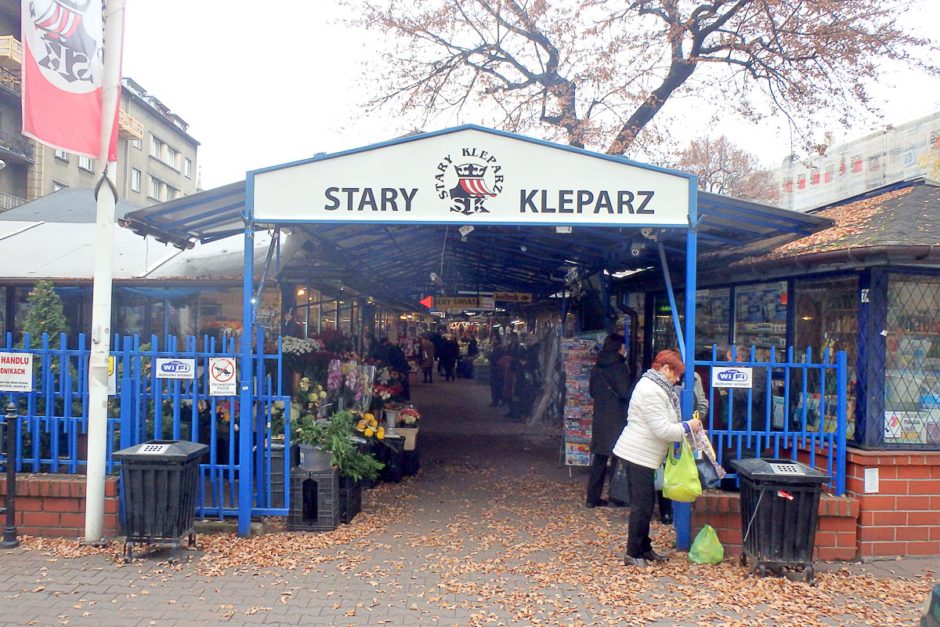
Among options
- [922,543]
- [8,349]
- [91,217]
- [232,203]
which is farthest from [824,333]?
[91,217]

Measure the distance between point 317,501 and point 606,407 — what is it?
10.2 feet

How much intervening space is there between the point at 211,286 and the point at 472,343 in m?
19.1

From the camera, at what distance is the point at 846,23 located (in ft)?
40.4

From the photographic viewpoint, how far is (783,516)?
212 inches

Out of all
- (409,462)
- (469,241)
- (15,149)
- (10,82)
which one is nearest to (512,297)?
(469,241)

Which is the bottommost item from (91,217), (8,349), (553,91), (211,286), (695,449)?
(695,449)

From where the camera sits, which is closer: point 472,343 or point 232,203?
point 232,203

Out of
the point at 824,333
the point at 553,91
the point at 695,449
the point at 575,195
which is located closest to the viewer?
the point at 695,449

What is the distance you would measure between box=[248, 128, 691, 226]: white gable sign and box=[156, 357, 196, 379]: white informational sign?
162cm

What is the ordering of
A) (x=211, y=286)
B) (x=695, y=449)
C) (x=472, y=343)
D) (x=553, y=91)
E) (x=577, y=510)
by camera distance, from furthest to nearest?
(x=472, y=343) < (x=553, y=91) < (x=211, y=286) < (x=577, y=510) < (x=695, y=449)

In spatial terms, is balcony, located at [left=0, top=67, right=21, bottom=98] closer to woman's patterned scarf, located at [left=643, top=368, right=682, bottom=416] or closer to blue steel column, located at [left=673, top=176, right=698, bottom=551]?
blue steel column, located at [left=673, top=176, right=698, bottom=551]

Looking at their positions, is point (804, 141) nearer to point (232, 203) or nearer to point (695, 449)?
point (695, 449)

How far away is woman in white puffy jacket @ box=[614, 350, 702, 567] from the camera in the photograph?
544 cm

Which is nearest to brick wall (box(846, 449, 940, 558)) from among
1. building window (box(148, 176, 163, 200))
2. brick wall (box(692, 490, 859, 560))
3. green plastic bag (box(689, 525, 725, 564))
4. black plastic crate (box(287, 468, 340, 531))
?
brick wall (box(692, 490, 859, 560))
